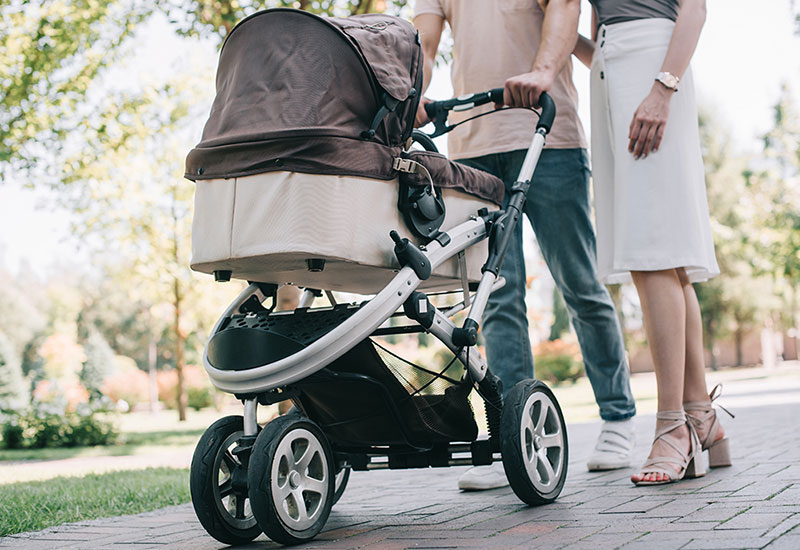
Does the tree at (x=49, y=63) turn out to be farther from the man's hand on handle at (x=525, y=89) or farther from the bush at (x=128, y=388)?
the bush at (x=128, y=388)

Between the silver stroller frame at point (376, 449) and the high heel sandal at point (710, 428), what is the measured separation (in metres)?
0.71

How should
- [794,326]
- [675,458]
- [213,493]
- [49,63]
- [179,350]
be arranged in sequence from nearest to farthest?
[213,493] < [675,458] < [49,63] < [179,350] < [794,326]

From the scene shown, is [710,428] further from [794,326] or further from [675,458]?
[794,326]

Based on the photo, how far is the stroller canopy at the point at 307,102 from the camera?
99.7 inches

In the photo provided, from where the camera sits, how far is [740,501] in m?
2.77

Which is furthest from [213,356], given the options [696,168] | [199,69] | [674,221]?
[199,69]

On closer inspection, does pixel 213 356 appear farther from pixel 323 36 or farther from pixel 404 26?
pixel 404 26

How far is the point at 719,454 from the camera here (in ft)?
12.2

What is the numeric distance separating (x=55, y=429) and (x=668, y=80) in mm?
11017

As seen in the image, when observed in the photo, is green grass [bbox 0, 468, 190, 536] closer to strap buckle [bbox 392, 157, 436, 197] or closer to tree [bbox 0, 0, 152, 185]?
strap buckle [bbox 392, 157, 436, 197]

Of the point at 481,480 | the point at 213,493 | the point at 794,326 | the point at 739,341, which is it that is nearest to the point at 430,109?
the point at 481,480

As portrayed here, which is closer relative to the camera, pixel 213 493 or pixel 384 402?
pixel 213 493

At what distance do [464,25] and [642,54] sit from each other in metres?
0.95

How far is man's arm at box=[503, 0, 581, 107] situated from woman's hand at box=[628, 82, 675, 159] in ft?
1.25
